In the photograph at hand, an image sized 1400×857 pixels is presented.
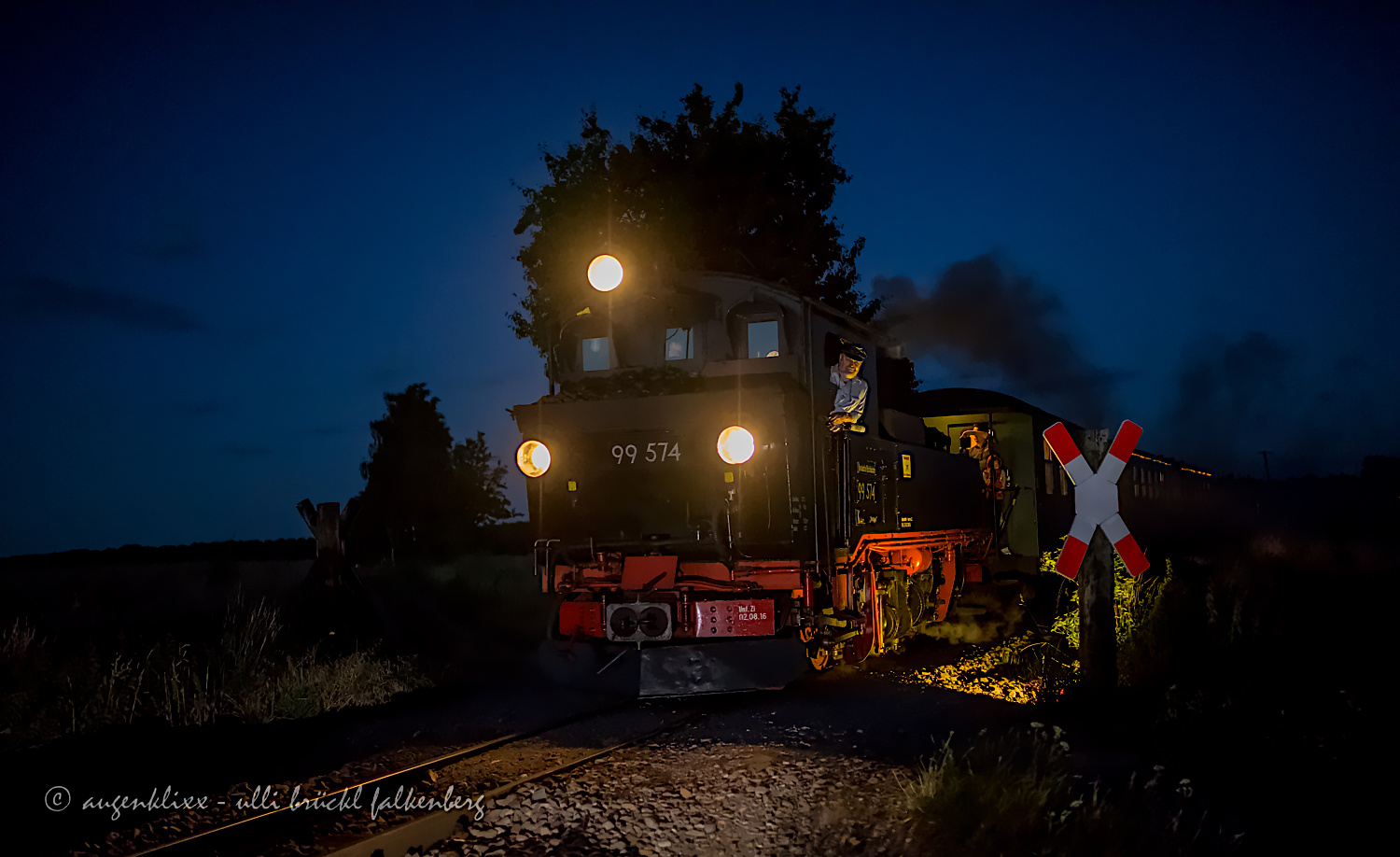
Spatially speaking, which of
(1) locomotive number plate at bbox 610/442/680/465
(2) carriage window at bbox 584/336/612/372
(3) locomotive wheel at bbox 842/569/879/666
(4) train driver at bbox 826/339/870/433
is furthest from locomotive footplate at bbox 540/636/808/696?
(2) carriage window at bbox 584/336/612/372

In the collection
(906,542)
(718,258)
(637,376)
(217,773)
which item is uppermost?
A: (718,258)

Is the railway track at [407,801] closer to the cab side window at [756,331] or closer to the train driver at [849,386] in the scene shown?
the train driver at [849,386]

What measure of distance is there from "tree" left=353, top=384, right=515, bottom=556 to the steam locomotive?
1881cm

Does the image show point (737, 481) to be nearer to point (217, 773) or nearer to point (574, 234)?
point (217, 773)

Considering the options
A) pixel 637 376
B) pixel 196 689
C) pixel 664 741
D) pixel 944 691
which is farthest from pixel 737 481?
pixel 196 689

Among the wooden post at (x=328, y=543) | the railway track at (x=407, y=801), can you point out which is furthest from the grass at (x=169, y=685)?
the railway track at (x=407, y=801)

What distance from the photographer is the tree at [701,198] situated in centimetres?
2100

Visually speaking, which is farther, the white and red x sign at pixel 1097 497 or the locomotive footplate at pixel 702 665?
the locomotive footplate at pixel 702 665

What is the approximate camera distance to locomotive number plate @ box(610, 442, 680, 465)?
26.0 feet

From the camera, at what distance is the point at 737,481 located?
7719mm

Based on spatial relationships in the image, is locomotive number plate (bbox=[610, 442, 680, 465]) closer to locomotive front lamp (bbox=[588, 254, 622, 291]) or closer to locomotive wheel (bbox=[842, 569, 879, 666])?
locomotive front lamp (bbox=[588, 254, 622, 291])

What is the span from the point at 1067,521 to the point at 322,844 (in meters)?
12.4

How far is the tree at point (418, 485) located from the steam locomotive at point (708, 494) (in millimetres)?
18809

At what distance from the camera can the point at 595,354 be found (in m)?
9.19
